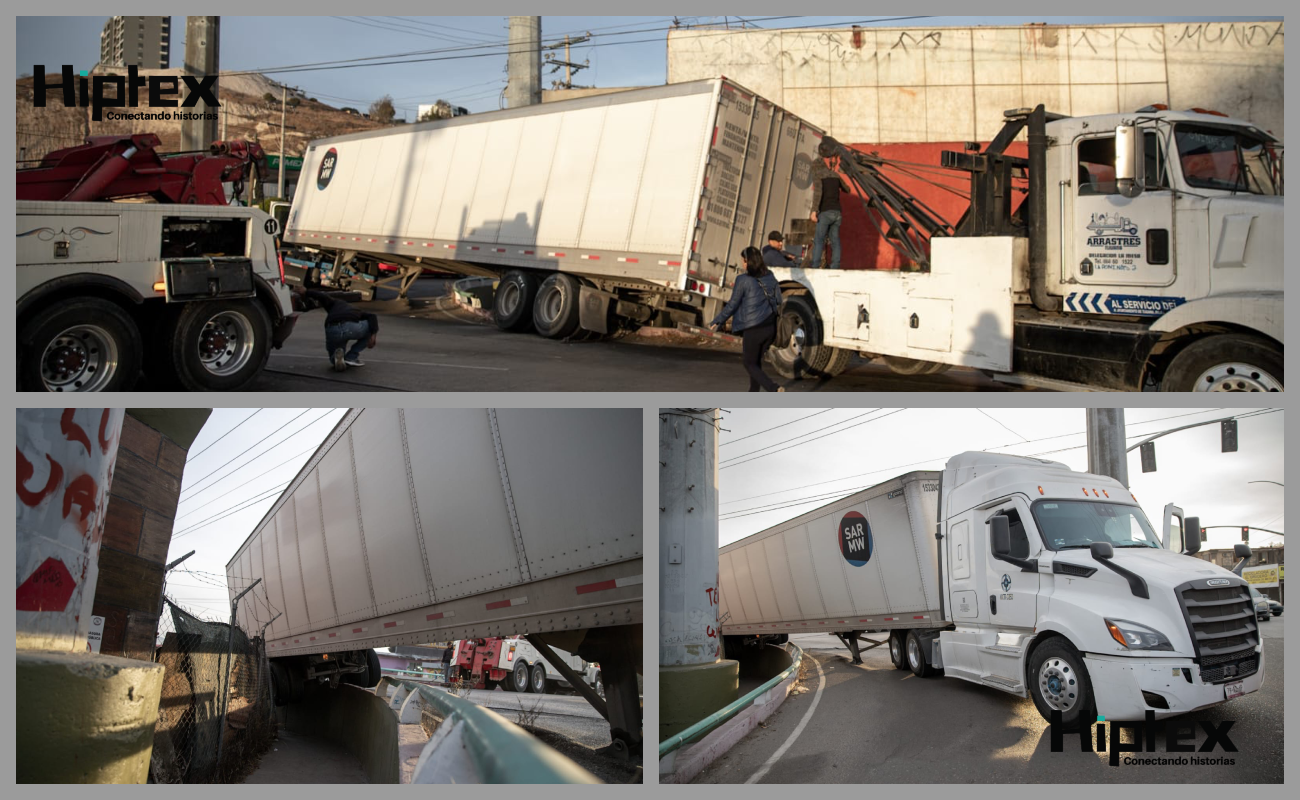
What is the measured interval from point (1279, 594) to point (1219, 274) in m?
2.73

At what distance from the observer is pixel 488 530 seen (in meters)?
7.00

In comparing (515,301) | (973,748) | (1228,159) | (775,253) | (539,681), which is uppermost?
(1228,159)

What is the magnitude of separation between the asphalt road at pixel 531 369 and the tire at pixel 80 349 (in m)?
1.84

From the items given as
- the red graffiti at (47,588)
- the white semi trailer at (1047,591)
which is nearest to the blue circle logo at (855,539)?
the white semi trailer at (1047,591)

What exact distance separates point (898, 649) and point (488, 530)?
6.89m

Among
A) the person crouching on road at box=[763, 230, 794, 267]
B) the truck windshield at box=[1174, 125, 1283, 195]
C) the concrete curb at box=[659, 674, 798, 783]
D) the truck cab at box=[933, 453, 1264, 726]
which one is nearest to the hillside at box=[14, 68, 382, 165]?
the person crouching on road at box=[763, 230, 794, 267]

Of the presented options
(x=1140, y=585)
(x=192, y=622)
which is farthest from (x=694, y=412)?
Answer: (x=192, y=622)

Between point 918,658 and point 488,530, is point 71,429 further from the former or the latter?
point 918,658

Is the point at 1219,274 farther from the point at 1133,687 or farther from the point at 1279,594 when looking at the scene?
the point at 1133,687

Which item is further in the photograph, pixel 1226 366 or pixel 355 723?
pixel 355 723

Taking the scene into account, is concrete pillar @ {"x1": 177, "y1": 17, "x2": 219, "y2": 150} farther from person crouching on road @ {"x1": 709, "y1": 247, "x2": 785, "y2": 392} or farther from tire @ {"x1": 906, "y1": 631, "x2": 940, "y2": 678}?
tire @ {"x1": 906, "y1": 631, "x2": 940, "y2": 678}

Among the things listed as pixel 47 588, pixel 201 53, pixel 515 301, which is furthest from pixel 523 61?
pixel 47 588

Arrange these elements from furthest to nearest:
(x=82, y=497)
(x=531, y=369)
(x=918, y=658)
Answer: (x=531, y=369) → (x=918, y=658) → (x=82, y=497)

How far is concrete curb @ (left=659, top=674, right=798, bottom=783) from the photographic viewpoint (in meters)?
6.24
